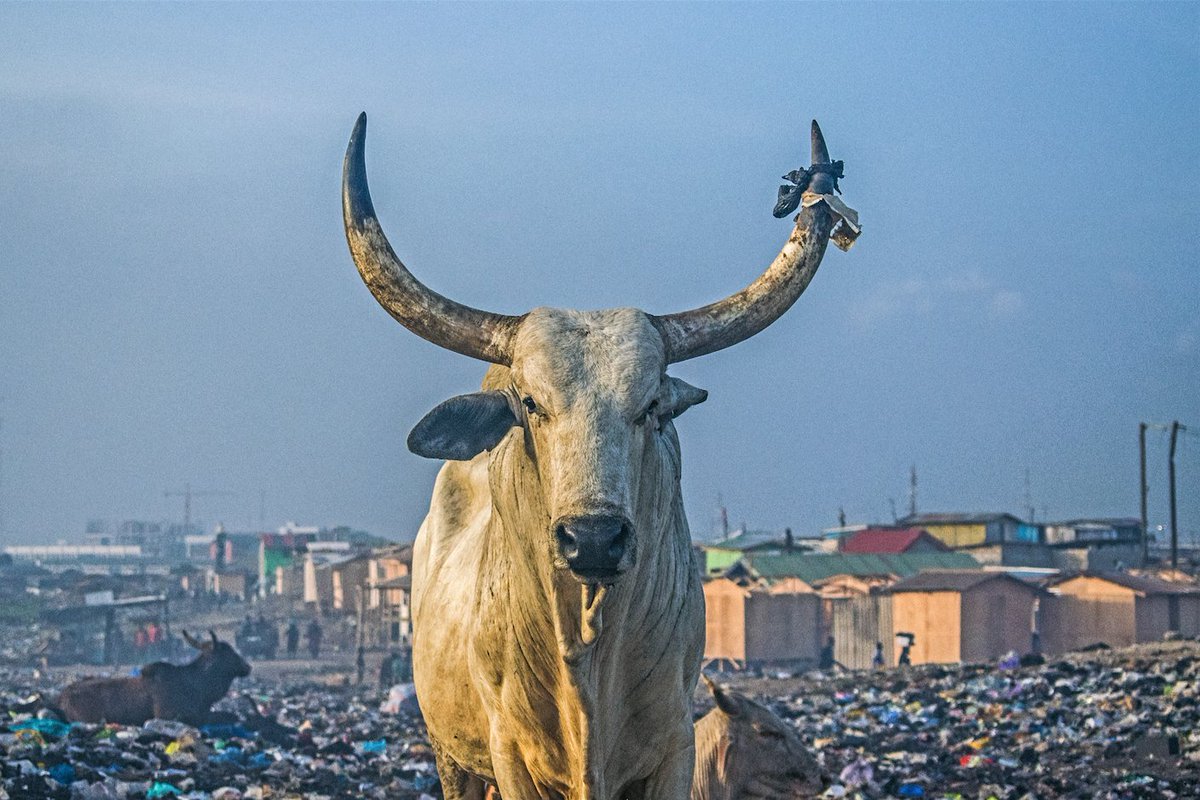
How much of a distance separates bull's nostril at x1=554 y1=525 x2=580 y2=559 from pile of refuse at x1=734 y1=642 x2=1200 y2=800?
829cm

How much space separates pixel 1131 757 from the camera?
519 inches

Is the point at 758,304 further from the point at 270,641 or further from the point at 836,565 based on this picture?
the point at 270,641

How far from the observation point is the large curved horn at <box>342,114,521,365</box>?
14.5ft

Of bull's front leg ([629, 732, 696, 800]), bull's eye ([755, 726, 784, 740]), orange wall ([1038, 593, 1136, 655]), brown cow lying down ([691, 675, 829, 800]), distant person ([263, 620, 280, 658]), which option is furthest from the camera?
distant person ([263, 620, 280, 658])

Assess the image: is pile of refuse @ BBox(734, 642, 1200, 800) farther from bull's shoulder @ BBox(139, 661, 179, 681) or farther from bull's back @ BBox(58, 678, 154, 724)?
bull's back @ BBox(58, 678, 154, 724)

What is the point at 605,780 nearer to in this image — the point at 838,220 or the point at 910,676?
the point at 838,220

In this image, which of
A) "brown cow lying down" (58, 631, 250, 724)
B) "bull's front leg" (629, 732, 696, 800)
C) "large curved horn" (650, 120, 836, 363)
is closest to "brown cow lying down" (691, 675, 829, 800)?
"bull's front leg" (629, 732, 696, 800)

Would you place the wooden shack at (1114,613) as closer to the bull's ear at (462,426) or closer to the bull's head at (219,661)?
the bull's head at (219,661)

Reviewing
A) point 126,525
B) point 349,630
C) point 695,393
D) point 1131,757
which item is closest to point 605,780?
point 695,393

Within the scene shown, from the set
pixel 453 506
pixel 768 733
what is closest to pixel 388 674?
pixel 768 733

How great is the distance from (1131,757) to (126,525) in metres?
191

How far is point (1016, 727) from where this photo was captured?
1605 cm

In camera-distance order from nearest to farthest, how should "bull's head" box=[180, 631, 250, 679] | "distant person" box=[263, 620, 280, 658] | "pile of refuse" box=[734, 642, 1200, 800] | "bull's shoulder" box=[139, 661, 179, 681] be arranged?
"pile of refuse" box=[734, 642, 1200, 800] < "bull's shoulder" box=[139, 661, 179, 681] < "bull's head" box=[180, 631, 250, 679] < "distant person" box=[263, 620, 280, 658]

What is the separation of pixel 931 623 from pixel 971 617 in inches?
31.4
